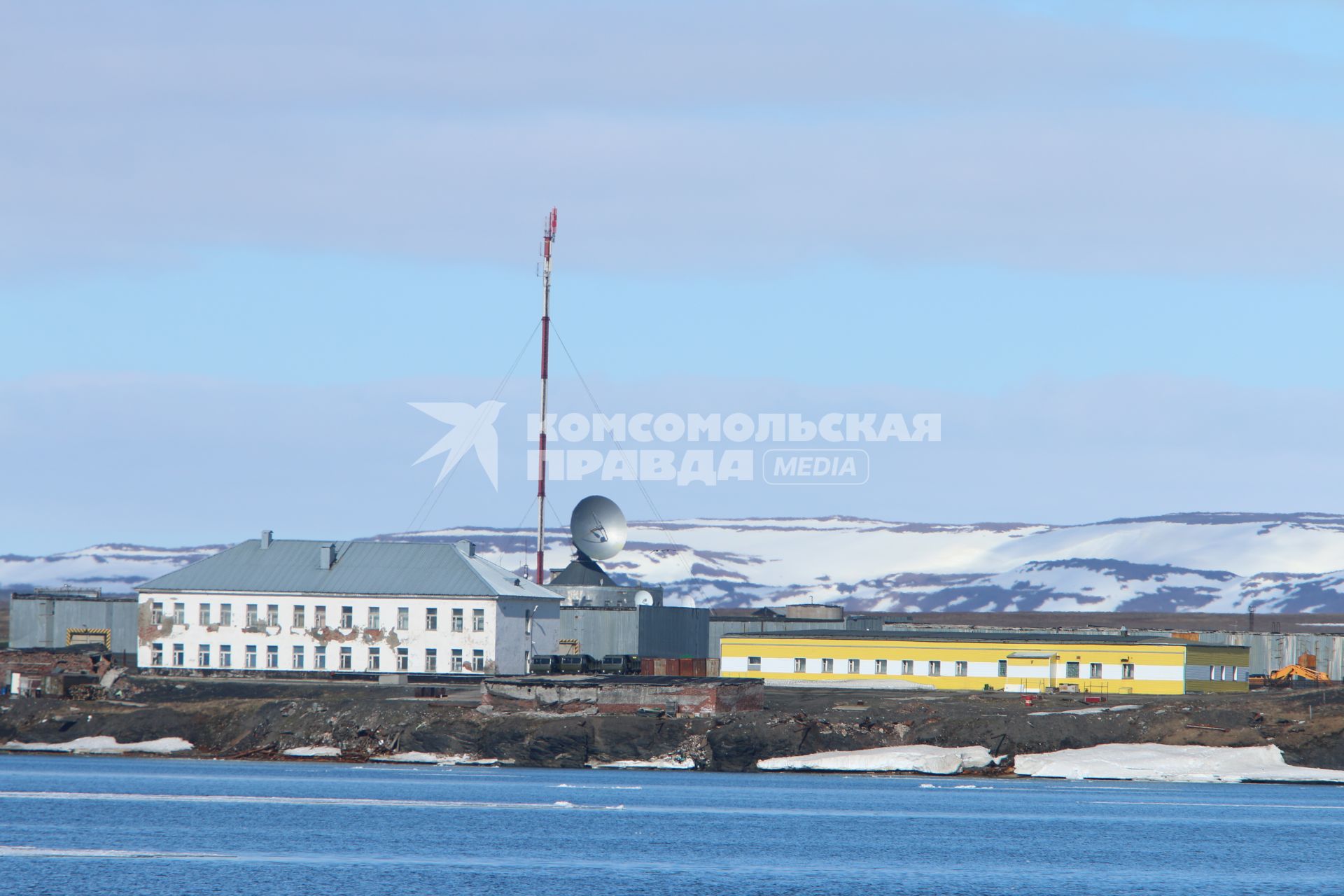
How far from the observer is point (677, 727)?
3792 inches

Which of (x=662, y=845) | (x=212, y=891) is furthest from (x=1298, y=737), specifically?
(x=212, y=891)

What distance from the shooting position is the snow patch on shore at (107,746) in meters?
101

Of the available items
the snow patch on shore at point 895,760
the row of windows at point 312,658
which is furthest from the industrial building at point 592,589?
the snow patch on shore at point 895,760

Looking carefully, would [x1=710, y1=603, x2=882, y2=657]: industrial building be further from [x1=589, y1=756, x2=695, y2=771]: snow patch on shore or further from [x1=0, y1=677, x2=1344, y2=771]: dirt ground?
[x1=589, y1=756, x2=695, y2=771]: snow patch on shore

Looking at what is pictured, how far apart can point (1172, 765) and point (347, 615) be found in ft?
159

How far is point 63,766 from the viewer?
9362 cm

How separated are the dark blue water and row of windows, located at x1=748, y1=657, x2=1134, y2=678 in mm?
21155

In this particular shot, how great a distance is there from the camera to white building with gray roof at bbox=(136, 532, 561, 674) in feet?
373

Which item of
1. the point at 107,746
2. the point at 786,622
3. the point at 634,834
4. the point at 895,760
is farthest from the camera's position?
the point at 786,622

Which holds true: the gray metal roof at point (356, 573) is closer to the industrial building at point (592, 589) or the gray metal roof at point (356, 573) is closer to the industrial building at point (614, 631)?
the industrial building at point (614, 631)

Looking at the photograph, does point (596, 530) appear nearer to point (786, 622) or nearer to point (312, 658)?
point (786, 622)

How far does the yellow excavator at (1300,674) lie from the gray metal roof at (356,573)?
47.0 m

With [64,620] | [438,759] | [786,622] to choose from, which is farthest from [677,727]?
[64,620]

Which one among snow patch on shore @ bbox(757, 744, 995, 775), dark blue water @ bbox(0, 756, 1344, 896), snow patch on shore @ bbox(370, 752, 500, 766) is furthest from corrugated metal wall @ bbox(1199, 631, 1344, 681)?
snow patch on shore @ bbox(370, 752, 500, 766)
